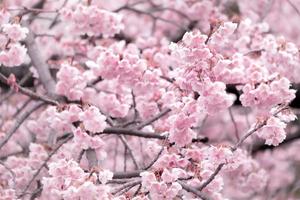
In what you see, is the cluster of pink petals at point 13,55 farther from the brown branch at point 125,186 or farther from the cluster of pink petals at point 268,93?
the cluster of pink petals at point 268,93

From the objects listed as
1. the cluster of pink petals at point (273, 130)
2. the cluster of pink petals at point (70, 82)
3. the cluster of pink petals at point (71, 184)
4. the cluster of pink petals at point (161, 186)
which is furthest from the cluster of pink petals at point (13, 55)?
the cluster of pink petals at point (273, 130)

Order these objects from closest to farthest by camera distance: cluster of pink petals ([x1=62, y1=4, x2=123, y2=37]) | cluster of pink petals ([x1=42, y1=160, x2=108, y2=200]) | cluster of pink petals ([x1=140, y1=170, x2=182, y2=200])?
cluster of pink petals ([x1=42, y1=160, x2=108, y2=200])
cluster of pink petals ([x1=140, y1=170, x2=182, y2=200])
cluster of pink petals ([x1=62, y1=4, x2=123, y2=37])

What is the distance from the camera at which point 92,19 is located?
4.86m

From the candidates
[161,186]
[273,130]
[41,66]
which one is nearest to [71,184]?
[161,186]

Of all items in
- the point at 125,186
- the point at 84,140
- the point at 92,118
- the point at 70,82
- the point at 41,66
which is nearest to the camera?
the point at 125,186

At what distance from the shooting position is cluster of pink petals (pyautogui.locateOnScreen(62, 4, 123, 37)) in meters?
4.82

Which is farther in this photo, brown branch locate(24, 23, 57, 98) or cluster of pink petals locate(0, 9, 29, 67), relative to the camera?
brown branch locate(24, 23, 57, 98)

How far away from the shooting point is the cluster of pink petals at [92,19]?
482cm

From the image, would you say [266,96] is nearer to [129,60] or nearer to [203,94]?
[203,94]

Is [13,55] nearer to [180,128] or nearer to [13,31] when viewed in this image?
[13,31]

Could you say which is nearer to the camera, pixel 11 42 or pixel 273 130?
pixel 273 130

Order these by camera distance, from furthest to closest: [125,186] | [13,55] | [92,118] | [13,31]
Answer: [13,55]
[13,31]
[92,118]
[125,186]

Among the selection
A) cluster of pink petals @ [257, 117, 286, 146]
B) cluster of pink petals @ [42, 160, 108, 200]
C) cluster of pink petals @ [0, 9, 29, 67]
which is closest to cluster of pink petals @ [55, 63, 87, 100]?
cluster of pink petals @ [0, 9, 29, 67]

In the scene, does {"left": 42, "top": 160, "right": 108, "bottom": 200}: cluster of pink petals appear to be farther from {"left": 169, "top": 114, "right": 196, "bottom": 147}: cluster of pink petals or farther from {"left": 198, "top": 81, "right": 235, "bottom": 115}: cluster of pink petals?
{"left": 198, "top": 81, "right": 235, "bottom": 115}: cluster of pink petals
